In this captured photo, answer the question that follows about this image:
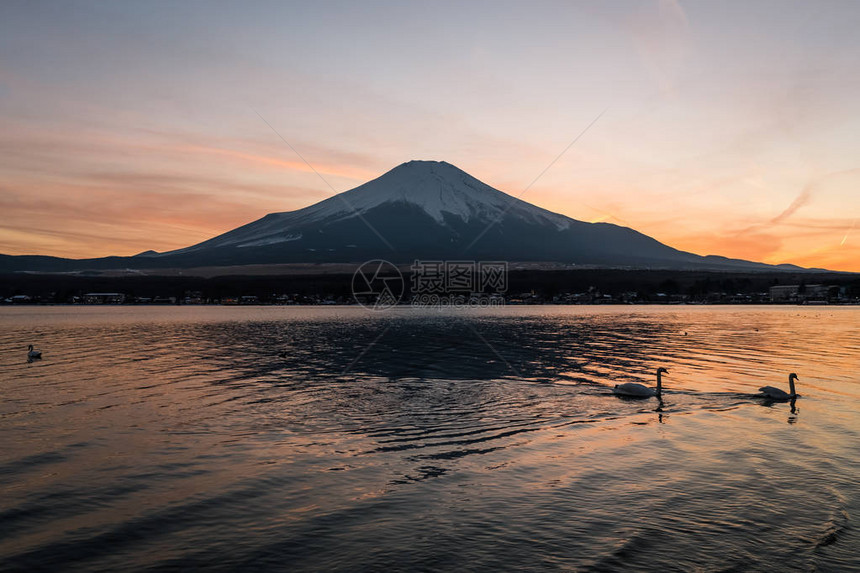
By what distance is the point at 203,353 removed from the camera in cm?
5091

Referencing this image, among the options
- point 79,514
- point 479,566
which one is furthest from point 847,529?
point 79,514

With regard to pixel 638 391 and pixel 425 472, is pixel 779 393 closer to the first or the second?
pixel 638 391

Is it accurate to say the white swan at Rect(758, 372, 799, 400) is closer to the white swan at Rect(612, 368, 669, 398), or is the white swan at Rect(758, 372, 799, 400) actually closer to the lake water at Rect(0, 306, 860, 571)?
the lake water at Rect(0, 306, 860, 571)

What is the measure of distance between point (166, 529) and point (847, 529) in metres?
16.2

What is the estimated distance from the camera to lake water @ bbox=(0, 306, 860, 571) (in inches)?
479

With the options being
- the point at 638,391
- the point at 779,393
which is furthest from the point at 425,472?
the point at 779,393

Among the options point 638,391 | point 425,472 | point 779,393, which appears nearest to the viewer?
A: point 425,472

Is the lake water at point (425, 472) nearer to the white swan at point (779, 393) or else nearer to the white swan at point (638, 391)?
the white swan at point (638, 391)

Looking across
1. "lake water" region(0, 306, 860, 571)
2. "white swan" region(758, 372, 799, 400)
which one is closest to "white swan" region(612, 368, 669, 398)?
"lake water" region(0, 306, 860, 571)

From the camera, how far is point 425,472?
56.9 feet

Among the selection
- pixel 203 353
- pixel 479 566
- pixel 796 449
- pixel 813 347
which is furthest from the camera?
pixel 813 347

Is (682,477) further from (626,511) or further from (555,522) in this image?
(555,522)

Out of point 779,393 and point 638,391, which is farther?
point 638,391

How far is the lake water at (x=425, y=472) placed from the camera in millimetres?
12156
